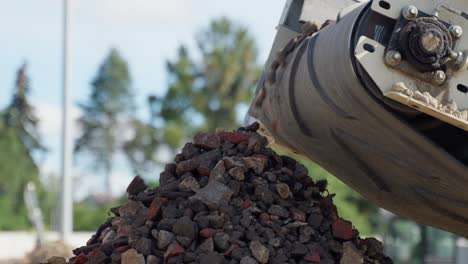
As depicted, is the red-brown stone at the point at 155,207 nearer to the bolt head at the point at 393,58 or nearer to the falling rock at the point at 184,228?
the falling rock at the point at 184,228

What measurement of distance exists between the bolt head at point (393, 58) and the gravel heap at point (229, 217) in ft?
2.60

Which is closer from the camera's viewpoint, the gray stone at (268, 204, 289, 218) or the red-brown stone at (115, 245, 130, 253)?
the red-brown stone at (115, 245, 130, 253)

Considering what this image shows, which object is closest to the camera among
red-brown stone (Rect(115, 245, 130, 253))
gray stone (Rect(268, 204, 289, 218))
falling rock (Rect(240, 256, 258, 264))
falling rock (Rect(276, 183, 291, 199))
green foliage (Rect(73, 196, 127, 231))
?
falling rock (Rect(240, 256, 258, 264))

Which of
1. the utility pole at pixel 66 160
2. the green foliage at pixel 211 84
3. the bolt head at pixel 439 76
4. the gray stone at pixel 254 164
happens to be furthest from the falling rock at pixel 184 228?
the green foliage at pixel 211 84

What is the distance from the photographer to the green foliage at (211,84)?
1544 inches

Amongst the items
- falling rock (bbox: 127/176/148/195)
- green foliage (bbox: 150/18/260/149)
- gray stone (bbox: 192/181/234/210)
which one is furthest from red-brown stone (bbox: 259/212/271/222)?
green foliage (bbox: 150/18/260/149)

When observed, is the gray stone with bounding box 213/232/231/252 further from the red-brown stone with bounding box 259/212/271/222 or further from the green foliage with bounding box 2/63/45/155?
the green foliage with bounding box 2/63/45/155

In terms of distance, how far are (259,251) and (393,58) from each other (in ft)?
3.23


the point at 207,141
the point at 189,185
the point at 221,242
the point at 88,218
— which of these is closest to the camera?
the point at 221,242

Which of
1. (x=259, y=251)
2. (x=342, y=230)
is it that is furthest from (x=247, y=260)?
(x=342, y=230)

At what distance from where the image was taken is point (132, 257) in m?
4.01

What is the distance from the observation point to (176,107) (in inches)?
1564

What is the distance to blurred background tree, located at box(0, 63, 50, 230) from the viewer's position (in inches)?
1618

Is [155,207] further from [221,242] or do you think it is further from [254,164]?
[254,164]
